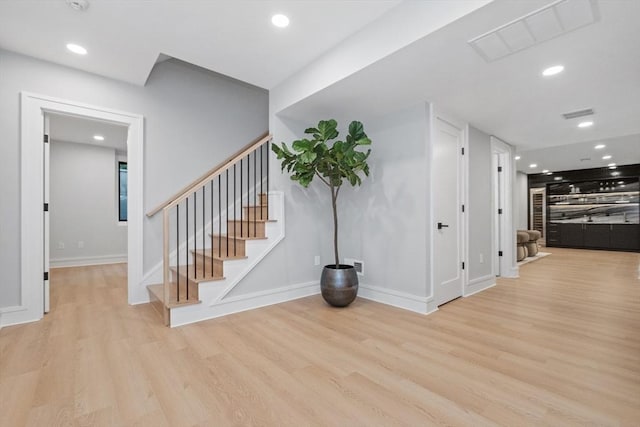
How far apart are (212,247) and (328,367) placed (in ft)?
6.16

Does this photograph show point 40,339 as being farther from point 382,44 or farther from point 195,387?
point 382,44

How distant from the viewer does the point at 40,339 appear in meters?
2.42

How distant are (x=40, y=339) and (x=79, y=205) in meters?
4.46

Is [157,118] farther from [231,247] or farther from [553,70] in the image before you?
[553,70]

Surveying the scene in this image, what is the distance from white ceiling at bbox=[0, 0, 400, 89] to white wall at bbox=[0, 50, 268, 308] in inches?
8.4

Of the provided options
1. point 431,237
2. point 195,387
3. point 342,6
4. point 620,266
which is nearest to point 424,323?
point 431,237

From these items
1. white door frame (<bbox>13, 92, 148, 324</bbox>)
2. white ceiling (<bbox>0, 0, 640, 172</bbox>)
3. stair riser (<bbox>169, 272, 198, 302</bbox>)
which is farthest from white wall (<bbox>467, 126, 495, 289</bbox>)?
white door frame (<bbox>13, 92, 148, 324</bbox>)

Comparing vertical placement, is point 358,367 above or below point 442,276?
below

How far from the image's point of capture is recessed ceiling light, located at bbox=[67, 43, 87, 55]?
8.76ft

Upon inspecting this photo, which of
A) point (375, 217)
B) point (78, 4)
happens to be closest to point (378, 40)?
point (375, 217)

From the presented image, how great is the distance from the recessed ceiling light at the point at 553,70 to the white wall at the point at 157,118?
345 cm

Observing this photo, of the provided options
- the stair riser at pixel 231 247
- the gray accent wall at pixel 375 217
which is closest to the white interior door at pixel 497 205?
the gray accent wall at pixel 375 217

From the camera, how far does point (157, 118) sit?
3.64 m

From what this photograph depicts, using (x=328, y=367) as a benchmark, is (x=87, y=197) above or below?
above
